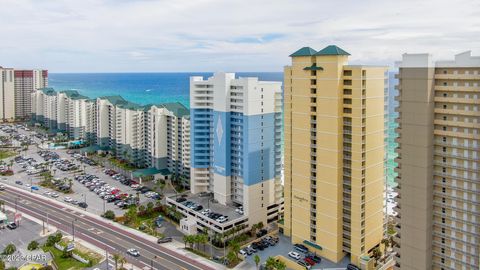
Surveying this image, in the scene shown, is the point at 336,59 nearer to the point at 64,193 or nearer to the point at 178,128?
the point at 178,128

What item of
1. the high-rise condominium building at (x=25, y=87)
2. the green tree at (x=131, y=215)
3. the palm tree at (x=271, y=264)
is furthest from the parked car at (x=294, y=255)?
the high-rise condominium building at (x=25, y=87)

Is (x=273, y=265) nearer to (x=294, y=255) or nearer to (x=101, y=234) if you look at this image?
(x=294, y=255)

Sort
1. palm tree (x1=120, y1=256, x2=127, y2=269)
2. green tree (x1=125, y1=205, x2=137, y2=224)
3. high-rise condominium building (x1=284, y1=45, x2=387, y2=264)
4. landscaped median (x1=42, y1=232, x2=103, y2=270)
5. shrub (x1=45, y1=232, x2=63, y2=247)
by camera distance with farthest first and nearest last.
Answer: green tree (x1=125, y1=205, x2=137, y2=224)
shrub (x1=45, y1=232, x2=63, y2=247)
landscaped median (x1=42, y1=232, x2=103, y2=270)
palm tree (x1=120, y1=256, x2=127, y2=269)
high-rise condominium building (x1=284, y1=45, x2=387, y2=264)

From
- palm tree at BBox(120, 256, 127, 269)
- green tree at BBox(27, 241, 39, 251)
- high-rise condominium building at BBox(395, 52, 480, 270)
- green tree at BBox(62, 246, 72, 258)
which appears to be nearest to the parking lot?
high-rise condominium building at BBox(395, 52, 480, 270)

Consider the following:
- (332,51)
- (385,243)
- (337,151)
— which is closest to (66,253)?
(337,151)

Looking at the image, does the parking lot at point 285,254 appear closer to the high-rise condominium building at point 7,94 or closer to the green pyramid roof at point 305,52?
the green pyramid roof at point 305,52

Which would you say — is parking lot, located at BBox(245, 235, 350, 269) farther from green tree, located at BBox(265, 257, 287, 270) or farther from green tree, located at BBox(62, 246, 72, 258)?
green tree, located at BBox(62, 246, 72, 258)

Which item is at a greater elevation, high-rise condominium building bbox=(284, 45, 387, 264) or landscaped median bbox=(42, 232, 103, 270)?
high-rise condominium building bbox=(284, 45, 387, 264)
